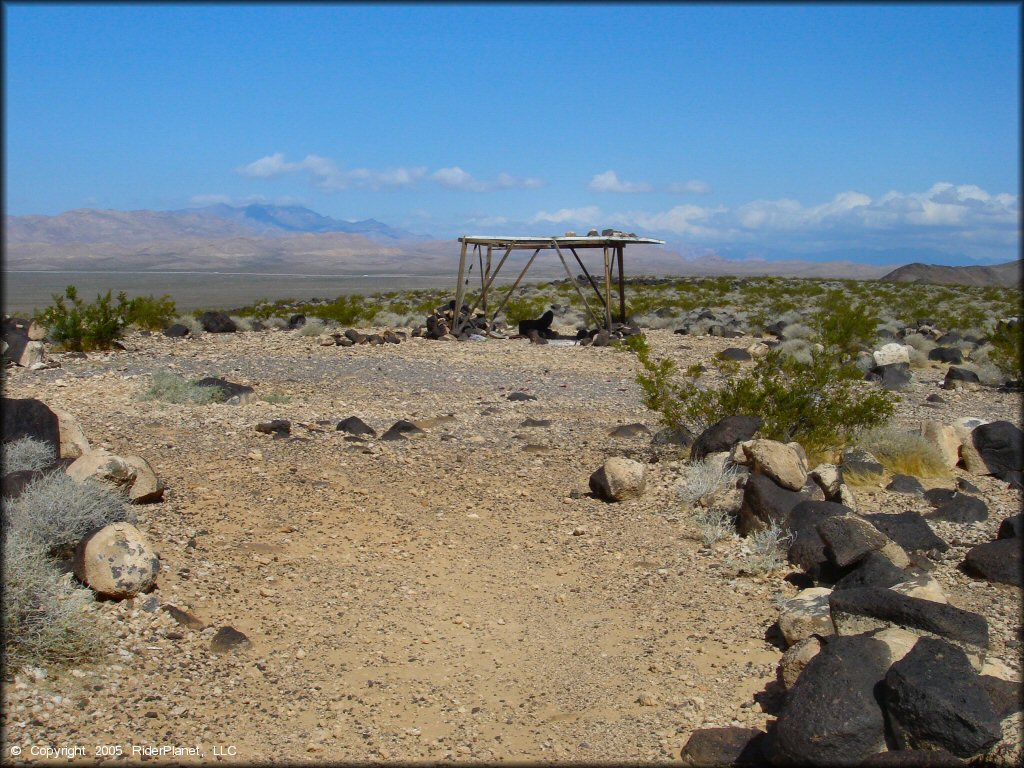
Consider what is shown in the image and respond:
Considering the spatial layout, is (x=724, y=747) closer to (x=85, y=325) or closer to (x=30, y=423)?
(x=30, y=423)

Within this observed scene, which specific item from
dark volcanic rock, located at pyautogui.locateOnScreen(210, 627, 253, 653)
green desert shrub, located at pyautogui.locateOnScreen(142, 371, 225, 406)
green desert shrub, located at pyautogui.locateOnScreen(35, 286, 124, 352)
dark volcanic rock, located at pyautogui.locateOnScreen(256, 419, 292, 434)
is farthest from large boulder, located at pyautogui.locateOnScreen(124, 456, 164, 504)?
green desert shrub, located at pyautogui.locateOnScreen(35, 286, 124, 352)

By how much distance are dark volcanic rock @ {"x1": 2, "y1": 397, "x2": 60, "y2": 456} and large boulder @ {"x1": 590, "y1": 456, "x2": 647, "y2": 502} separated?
4737mm

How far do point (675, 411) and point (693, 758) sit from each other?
600 cm

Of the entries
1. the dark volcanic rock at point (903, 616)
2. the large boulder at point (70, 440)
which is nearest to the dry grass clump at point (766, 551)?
the dark volcanic rock at point (903, 616)

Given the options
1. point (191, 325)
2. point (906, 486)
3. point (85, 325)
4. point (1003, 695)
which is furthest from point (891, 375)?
point (191, 325)

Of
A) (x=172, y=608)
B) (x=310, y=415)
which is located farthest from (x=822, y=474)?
(x=310, y=415)

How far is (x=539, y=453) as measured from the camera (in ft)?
31.8

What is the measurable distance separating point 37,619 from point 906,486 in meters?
7.30

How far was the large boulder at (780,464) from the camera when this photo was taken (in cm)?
753

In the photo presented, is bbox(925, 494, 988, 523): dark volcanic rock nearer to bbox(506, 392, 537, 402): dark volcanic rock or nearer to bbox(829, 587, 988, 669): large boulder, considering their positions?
bbox(829, 587, 988, 669): large boulder

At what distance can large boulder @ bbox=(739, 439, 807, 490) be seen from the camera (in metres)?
7.53

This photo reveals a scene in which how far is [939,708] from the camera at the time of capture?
3.81 m

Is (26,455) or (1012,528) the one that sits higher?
(26,455)

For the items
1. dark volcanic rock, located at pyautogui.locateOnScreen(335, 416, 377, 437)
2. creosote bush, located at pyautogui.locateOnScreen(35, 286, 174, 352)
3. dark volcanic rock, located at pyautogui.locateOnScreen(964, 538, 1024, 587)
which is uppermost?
creosote bush, located at pyautogui.locateOnScreen(35, 286, 174, 352)
